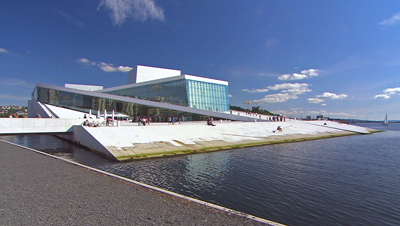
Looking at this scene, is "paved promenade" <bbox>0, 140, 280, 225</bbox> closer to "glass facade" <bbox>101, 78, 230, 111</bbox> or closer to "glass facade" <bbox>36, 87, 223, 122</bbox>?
"glass facade" <bbox>36, 87, 223, 122</bbox>

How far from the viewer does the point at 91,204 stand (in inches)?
235

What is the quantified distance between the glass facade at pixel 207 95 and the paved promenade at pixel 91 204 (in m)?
33.6

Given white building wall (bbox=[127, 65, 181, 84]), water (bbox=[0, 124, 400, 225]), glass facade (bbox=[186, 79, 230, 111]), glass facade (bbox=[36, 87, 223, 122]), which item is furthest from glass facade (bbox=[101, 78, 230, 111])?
water (bbox=[0, 124, 400, 225])

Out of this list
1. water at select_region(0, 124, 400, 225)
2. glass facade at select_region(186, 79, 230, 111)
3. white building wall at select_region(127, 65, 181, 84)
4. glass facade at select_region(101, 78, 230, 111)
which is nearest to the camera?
water at select_region(0, 124, 400, 225)

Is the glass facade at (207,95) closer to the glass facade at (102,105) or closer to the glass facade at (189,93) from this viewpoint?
the glass facade at (189,93)

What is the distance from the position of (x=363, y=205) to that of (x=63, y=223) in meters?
9.24

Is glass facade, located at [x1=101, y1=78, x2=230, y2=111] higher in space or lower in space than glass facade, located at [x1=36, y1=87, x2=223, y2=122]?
higher

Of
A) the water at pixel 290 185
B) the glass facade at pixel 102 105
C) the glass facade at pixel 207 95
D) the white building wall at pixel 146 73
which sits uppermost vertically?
the white building wall at pixel 146 73

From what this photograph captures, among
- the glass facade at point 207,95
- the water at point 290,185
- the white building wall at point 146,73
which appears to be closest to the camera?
the water at point 290,185

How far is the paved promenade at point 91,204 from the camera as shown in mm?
5027

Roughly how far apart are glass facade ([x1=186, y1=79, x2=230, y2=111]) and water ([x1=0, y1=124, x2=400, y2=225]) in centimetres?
2757

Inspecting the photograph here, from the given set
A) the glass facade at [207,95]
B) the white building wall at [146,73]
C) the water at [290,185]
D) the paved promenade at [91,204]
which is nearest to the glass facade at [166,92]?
the glass facade at [207,95]

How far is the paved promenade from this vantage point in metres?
5.03

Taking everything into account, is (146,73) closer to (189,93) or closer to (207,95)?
(189,93)
